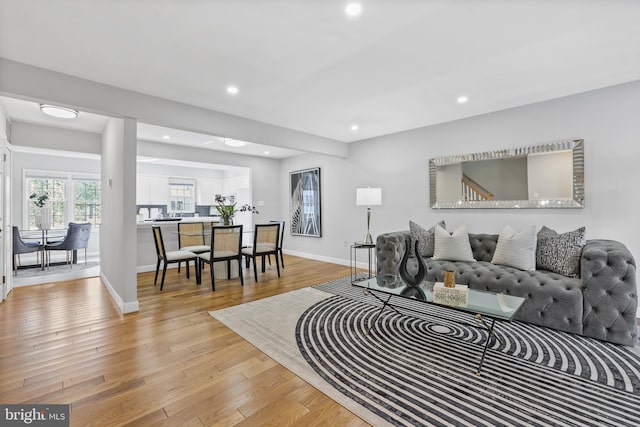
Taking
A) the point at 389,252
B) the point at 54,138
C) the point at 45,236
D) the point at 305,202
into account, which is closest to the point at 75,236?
the point at 45,236

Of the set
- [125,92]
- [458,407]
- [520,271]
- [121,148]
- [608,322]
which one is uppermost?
[125,92]

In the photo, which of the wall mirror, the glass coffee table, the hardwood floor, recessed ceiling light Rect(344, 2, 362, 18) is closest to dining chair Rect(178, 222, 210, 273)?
the hardwood floor

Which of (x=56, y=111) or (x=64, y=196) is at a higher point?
(x=56, y=111)

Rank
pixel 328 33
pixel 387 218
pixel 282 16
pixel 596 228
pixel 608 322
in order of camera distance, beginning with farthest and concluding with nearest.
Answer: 1. pixel 387 218
2. pixel 596 228
3. pixel 608 322
4. pixel 328 33
5. pixel 282 16

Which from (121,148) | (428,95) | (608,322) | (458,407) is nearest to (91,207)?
(121,148)

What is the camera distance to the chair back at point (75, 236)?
5.88 metres

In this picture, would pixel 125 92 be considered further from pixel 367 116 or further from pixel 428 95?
pixel 428 95

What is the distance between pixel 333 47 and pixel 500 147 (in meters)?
2.88

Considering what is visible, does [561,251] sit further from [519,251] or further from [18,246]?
[18,246]

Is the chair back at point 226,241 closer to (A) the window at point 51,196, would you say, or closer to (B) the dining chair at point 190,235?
(B) the dining chair at point 190,235

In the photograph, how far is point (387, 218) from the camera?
529 cm

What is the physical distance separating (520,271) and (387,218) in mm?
2441

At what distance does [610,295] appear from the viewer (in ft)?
8.20

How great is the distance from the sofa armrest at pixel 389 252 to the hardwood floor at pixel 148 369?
1.97 meters
